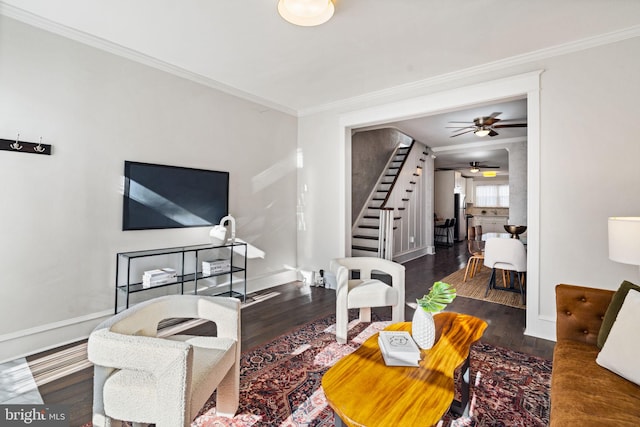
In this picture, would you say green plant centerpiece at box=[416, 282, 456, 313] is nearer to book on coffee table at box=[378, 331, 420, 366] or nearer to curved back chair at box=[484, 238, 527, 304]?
book on coffee table at box=[378, 331, 420, 366]

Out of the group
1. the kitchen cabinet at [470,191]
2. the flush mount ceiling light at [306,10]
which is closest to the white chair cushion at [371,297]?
the flush mount ceiling light at [306,10]

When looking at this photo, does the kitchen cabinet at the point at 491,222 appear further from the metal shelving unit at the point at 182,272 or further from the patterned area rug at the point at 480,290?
the metal shelving unit at the point at 182,272

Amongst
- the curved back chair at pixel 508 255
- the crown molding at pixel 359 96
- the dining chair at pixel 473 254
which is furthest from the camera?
the dining chair at pixel 473 254

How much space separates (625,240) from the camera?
200cm

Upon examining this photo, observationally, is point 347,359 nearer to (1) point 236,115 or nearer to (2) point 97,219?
(2) point 97,219

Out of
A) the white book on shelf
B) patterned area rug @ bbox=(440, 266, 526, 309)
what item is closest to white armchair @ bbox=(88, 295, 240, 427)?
the white book on shelf

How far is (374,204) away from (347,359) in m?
5.76

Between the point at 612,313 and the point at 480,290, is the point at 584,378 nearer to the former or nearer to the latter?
the point at 612,313

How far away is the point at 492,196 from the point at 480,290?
10.1 meters

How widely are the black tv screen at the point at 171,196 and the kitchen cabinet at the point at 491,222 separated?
11.6 meters

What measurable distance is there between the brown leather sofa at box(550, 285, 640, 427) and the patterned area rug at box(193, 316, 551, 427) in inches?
17.0

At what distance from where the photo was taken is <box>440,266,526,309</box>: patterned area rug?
13.6ft

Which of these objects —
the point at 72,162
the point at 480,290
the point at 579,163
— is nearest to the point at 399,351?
the point at 579,163

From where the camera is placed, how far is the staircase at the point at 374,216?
20.6ft
